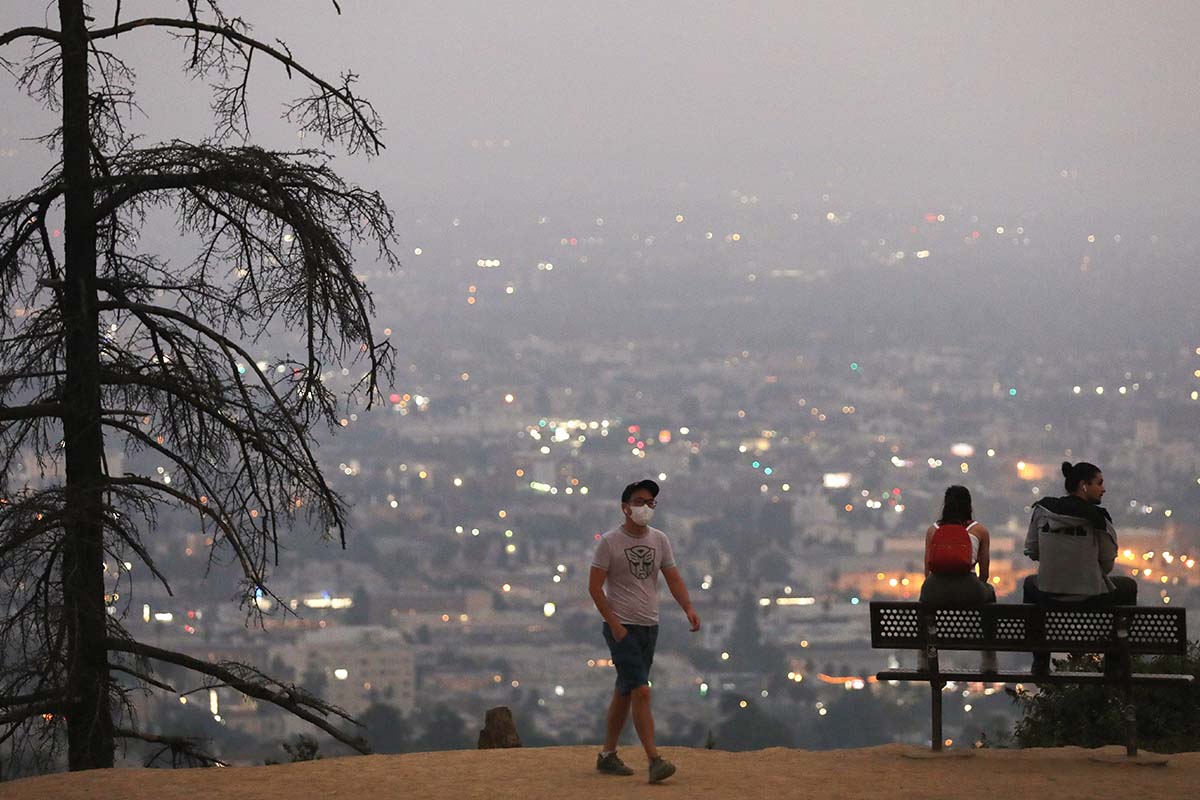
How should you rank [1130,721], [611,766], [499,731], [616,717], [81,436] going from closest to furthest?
[1130,721], [616,717], [611,766], [81,436], [499,731]

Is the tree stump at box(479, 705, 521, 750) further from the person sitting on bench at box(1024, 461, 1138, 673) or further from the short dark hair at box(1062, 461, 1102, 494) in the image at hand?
the short dark hair at box(1062, 461, 1102, 494)

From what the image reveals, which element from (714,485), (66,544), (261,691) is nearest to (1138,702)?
(261,691)

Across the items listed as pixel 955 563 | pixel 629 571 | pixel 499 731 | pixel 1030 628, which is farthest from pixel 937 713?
pixel 499 731

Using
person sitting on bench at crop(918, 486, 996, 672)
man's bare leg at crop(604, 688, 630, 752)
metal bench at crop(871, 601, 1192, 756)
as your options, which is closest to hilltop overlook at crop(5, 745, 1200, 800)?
man's bare leg at crop(604, 688, 630, 752)

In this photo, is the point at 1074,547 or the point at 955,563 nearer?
the point at 1074,547

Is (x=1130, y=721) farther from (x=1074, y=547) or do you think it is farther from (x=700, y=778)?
(x=700, y=778)

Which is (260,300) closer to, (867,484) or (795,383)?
(867,484)

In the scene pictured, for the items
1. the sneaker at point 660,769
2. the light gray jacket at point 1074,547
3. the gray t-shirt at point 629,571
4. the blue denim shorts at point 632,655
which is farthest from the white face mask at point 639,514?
the light gray jacket at point 1074,547

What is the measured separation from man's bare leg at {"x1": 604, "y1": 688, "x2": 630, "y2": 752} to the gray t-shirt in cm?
47

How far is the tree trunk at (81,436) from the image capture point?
426 inches

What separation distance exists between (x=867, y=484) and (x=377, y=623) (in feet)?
160

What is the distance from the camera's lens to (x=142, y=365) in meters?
11.5

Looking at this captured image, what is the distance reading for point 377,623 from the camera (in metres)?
85.8

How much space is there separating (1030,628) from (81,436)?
20.4 ft
